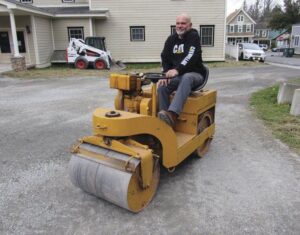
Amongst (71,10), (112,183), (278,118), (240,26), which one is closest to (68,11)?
(71,10)

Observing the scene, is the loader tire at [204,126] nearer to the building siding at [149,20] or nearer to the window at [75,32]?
the building siding at [149,20]

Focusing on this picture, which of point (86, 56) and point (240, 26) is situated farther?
point (240, 26)

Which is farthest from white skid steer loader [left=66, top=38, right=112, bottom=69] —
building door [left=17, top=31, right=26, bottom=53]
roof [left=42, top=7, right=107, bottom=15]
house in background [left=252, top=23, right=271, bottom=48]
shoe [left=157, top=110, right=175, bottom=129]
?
house in background [left=252, top=23, right=271, bottom=48]

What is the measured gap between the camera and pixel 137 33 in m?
18.4

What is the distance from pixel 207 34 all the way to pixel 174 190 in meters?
16.8

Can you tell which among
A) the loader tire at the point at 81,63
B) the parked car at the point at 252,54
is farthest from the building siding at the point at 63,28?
the parked car at the point at 252,54

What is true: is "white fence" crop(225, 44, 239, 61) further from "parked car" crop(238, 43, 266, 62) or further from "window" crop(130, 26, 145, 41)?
"window" crop(130, 26, 145, 41)

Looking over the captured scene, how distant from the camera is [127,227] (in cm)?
259

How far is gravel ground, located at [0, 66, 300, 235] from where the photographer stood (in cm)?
262

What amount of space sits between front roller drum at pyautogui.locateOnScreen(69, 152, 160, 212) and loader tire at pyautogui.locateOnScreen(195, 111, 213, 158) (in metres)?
1.19

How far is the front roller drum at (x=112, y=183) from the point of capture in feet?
8.57

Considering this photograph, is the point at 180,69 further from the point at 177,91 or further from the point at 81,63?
the point at 81,63

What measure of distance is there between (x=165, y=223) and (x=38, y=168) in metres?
1.99

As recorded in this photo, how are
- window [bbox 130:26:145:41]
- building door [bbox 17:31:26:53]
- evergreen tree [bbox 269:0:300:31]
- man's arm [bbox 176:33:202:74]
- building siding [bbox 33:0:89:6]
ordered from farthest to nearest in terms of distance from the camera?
evergreen tree [bbox 269:0:300:31] < building siding [bbox 33:0:89:6] < window [bbox 130:26:145:41] < building door [bbox 17:31:26:53] < man's arm [bbox 176:33:202:74]
